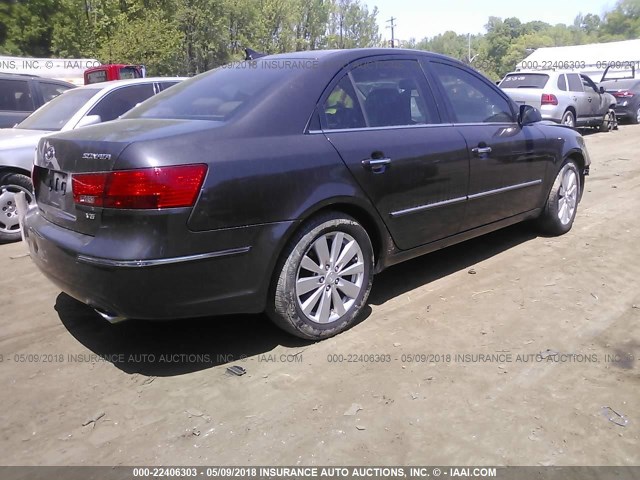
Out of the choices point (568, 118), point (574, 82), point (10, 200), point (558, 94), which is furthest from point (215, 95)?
point (574, 82)

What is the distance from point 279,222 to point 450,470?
145 cm

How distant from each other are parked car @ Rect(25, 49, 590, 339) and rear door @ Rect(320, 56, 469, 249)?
0.03 ft

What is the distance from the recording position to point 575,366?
10.3ft

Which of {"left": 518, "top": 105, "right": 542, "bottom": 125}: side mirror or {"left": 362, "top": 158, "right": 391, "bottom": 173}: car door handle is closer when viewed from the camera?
{"left": 362, "top": 158, "right": 391, "bottom": 173}: car door handle

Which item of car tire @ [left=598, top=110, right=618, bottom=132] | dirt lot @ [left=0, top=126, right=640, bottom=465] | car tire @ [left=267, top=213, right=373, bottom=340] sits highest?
car tire @ [left=598, top=110, right=618, bottom=132]

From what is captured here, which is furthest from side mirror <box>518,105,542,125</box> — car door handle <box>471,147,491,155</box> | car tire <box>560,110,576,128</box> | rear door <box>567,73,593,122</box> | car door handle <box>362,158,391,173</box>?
rear door <box>567,73,593,122</box>

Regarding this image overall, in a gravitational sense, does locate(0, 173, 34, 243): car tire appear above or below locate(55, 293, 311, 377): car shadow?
above

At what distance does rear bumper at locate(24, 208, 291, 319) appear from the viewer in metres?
2.76

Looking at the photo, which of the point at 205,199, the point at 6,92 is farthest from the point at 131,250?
the point at 6,92

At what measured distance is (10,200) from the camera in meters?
5.80

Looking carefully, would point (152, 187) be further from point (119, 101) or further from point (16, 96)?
point (16, 96)

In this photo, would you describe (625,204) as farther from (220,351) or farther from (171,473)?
(171,473)

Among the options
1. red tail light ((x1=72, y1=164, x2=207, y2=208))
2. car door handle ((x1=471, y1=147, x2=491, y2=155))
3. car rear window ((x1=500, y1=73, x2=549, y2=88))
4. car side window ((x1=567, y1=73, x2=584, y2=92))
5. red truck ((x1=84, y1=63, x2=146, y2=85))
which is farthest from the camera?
red truck ((x1=84, y1=63, x2=146, y2=85))

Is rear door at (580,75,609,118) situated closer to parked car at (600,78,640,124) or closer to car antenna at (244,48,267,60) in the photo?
parked car at (600,78,640,124)
